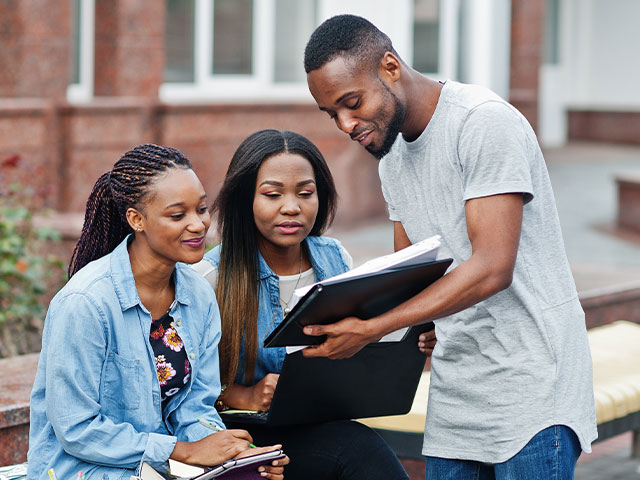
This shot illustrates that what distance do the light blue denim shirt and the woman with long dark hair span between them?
0.32 meters

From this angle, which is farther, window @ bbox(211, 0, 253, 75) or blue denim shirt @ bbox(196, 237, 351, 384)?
window @ bbox(211, 0, 253, 75)

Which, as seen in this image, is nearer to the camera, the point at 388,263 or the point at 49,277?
the point at 388,263

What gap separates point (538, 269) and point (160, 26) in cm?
853

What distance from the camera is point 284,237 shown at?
11.7ft

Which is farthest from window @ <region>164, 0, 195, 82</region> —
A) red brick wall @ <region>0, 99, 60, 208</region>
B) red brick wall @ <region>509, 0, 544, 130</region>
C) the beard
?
the beard

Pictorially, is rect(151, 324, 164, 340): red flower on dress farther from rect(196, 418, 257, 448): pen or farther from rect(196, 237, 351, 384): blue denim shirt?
rect(196, 237, 351, 384): blue denim shirt

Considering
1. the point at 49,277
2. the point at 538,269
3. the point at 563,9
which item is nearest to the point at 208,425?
the point at 538,269

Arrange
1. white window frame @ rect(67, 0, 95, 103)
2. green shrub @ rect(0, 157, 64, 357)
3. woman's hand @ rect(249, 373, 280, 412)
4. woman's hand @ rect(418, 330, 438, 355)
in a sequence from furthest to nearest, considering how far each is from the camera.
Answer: white window frame @ rect(67, 0, 95, 103) < green shrub @ rect(0, 157, 64, 357) < woman's hand @ rect(249, 373, 280, 412) < woman's hand @ rect(418, 330, 438, 355)

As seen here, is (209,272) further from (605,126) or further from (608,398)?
(605,126)

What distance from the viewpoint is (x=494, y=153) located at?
2.71 meters

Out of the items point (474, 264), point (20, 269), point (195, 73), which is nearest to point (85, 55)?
point (195, 73)

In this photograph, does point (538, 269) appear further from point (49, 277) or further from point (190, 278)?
point (49, 277)

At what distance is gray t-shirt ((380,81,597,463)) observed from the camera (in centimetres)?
276

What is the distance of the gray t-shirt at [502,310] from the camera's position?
2760mm
